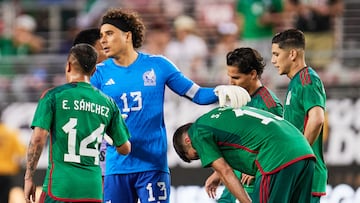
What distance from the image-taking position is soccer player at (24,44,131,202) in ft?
28.1

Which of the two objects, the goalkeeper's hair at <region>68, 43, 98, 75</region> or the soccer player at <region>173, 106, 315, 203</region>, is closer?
the soccer player at <region>173, 106, 315, 203</region>

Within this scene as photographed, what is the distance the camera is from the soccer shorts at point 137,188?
10.0 metres

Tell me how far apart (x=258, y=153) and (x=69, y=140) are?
1.54 metres

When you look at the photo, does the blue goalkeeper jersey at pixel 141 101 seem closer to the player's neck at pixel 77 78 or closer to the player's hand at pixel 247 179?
the player's hand at pixel 247 179

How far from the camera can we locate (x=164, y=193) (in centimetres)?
1008

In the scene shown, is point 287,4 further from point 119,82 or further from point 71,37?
point 119,82

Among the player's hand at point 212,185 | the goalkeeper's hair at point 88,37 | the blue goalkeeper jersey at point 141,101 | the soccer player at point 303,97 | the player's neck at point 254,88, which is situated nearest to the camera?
the soccer player at point 303,97

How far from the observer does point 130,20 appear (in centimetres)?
1040

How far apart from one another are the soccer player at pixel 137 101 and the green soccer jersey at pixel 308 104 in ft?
2.65

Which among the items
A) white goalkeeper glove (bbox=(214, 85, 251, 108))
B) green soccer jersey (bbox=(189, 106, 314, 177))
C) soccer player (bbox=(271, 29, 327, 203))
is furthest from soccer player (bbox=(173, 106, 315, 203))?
soccer player (bbox=(271, 29, 327, 203))

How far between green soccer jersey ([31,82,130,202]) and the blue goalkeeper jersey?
1415 mm

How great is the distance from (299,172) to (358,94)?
293 inches

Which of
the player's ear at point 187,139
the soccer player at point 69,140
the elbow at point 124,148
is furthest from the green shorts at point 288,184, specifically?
the soccer player at point 69,140

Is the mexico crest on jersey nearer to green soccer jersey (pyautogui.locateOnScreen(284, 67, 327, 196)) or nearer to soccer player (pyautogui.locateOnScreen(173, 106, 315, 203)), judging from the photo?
green soccer jersey (pyautogui.locateOnScreen(284, 67, 327, 196))
